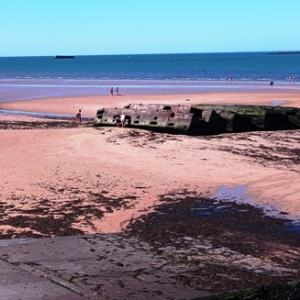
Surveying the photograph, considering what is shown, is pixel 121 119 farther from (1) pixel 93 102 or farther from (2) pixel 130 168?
(1) pixel 93 102

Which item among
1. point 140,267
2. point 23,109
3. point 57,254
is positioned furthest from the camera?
point 23,109

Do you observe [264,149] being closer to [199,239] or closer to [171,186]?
[171,186]

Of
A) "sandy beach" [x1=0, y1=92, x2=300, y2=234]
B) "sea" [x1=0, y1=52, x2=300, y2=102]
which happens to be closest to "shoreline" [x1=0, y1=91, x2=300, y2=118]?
"sea" [x1=0, y1=52, x2=300, y2=102]

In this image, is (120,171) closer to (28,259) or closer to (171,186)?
(171,186)

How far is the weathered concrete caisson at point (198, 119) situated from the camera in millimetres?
20703

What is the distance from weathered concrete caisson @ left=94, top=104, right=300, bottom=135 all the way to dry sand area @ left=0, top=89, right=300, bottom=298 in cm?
73

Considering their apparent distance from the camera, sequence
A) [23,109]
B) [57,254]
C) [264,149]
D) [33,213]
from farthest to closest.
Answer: [23,109]
[264,149]
[33,213]
[57,254]

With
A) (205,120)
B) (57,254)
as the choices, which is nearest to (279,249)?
(57,254)

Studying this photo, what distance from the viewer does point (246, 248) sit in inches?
310

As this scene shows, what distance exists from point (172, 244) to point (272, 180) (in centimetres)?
597

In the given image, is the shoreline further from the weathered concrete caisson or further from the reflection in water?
the reflection in water

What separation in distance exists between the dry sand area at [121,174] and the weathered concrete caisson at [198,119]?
0.73 metres

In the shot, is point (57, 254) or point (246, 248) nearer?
point (57, 254)

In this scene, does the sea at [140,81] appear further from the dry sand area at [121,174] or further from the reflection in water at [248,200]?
the reflection in water at [248,200]
